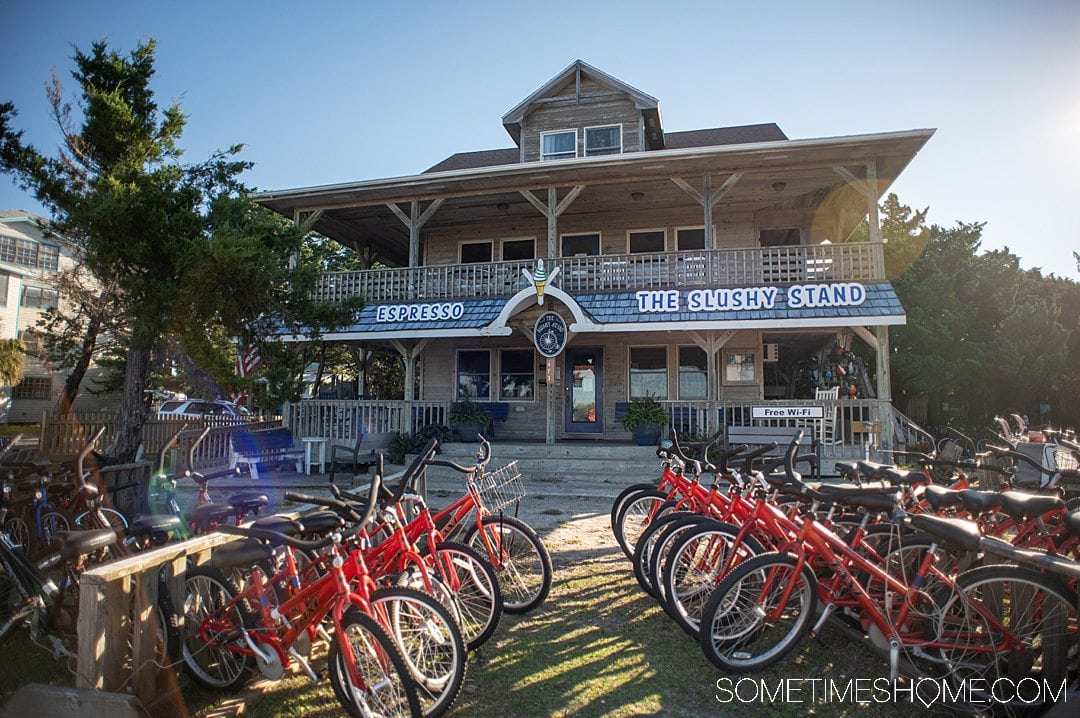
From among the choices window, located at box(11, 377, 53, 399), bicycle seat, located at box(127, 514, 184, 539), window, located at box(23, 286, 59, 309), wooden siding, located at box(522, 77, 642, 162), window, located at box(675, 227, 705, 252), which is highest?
wooden siding, located at box(522, 77, 642, 162)

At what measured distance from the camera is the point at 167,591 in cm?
330

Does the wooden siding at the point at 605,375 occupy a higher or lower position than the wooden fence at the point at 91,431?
higher

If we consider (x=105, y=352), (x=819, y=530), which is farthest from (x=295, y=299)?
(x=105, y=352)

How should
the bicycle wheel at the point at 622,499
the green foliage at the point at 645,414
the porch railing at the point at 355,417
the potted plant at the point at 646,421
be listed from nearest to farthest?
1. the bicycle wheel at the point at 622,499
2. the potted plant at the point at 646,421
3. the green foliage at the point at 645,414
4. the porch railing at the point at 355,417

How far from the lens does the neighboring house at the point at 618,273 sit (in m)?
12.1

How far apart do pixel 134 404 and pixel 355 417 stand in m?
4.50

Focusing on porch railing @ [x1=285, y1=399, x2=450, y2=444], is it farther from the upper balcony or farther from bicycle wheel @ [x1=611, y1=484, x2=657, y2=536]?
bicycle wheel @ [x1=611, y1=484, x2=657, y2=536]

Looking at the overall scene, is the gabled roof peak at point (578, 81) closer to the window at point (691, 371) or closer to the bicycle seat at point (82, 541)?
the window at point (691, 371)

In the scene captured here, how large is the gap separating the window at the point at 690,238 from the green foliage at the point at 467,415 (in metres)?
6.57

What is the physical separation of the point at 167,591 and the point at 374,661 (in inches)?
54.3

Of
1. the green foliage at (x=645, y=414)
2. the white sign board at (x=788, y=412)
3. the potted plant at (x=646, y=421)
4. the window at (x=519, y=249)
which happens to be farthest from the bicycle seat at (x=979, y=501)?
the window at (x=519, y=249)

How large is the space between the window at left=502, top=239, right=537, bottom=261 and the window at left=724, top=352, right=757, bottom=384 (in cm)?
588

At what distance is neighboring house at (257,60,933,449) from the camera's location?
12148 millimetres

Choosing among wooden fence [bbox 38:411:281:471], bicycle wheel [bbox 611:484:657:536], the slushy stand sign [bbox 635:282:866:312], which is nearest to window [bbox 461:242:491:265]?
the slushy stand sign [bbox 635:282:866:312]
